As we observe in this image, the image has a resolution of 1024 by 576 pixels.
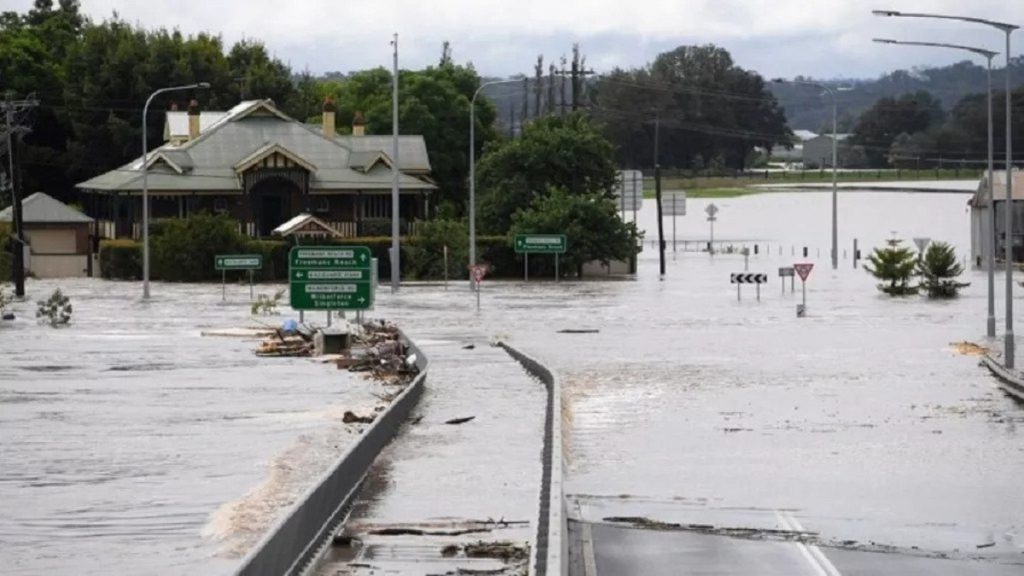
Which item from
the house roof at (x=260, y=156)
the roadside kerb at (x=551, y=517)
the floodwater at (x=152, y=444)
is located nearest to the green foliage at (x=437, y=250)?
the house roof at (x=260, y=156)

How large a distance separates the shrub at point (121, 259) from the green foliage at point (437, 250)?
1186 centimetres

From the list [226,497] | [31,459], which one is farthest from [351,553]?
[31,459]

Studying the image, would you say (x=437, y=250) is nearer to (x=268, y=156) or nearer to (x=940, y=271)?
(x=268, y=156)

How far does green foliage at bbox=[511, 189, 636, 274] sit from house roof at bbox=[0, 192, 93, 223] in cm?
2120

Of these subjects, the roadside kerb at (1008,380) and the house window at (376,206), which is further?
the house window at (376,206)

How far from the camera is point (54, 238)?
361 ft

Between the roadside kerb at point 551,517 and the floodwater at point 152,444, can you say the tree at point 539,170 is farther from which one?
the roadside kerb at point 551,517

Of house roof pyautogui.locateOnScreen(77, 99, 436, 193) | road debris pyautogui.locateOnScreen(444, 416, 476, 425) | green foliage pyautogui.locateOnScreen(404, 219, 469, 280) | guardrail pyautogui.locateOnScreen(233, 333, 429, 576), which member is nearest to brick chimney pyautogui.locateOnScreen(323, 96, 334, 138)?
house roof pyautogui.locateOnScreen(77, 99, 436, 193)

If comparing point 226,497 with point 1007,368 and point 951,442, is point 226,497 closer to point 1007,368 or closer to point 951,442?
point 951,442

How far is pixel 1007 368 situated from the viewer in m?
45.4

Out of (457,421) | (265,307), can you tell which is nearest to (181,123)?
(265,307)

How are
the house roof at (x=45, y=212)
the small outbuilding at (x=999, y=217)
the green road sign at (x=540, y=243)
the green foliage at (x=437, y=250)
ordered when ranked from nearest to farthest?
1. the green road sign at (x=540, y=243)
2. the green foliage at (x=437, y=250)
3. the house roof at (x=45, y=212)
4. the small outbuilding at (x=999, y=217)

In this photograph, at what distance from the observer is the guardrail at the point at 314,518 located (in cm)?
1739

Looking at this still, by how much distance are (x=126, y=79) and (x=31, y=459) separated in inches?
3988
